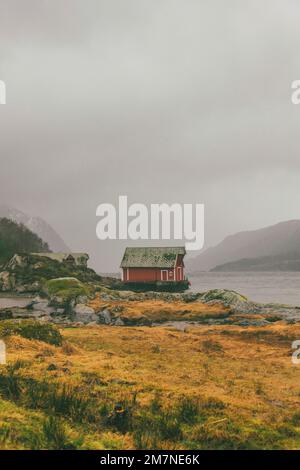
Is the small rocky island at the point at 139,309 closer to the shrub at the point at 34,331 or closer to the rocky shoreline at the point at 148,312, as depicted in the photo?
the rocky shoreline at the point at 148,312

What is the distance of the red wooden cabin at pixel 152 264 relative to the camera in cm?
7750

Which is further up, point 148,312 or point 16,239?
point 16,239

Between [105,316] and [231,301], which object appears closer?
[105,316]

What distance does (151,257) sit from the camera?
79.5 metres

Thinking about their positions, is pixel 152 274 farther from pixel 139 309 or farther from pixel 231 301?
pixel 139 309

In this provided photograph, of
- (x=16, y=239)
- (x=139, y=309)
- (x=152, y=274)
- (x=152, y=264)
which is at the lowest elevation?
(x=139, y=309)

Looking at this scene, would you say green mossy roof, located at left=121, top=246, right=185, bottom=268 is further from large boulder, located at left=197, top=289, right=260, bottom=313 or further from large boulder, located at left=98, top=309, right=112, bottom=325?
large boulder, located at left=98, top=309, right=112, bottom=325

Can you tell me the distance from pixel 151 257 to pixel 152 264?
1.86 metres

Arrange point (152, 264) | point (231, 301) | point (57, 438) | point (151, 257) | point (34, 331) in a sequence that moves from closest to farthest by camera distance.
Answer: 1. point (57, 438)
2. point (34, 331)
3. point (231, 301)
4. point (152, 264)
5. point (151, 257)

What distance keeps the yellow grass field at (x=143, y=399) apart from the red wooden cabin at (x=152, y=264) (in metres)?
57.9

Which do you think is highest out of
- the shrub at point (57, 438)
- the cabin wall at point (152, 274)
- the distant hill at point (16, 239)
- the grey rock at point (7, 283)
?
the distant hill at point (16, 239)

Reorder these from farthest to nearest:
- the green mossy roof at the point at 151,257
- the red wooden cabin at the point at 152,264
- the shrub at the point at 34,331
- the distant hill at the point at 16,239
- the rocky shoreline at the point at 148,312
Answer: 1. the distant hill at the point at 16,239
2. the green mossy roof at the point at 151,257
3. the red wooden cabin at the point at 152,264
4. the rocky shoreline at the point at 148,312
5. the shrub at the point at 34,331

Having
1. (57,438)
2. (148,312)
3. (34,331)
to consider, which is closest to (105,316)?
(148,312)

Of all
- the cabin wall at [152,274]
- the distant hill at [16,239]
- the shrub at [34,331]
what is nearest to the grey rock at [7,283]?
the cabin wall at [152,274]
